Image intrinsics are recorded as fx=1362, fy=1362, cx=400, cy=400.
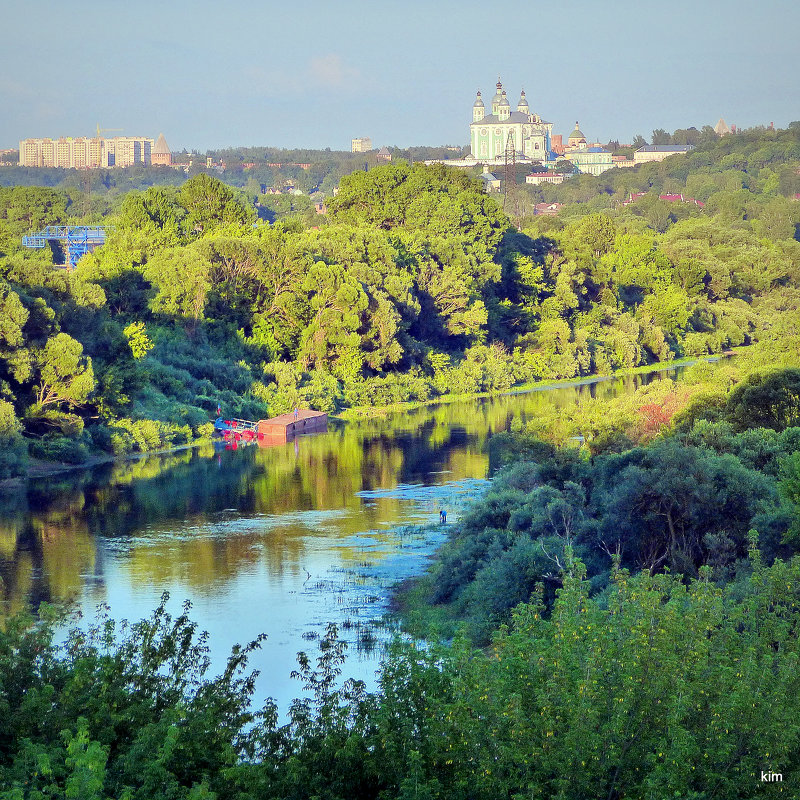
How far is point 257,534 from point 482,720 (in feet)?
72.5

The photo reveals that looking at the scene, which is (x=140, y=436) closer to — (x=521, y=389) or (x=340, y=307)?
(x=340, y=307)

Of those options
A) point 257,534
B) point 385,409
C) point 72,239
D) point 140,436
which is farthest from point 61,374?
point 72,239

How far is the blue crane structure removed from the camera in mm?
90688

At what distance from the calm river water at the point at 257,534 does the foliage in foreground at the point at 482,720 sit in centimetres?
699

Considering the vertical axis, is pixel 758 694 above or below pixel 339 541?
above

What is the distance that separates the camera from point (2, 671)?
603 inches

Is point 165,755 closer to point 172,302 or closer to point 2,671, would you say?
point 2,671

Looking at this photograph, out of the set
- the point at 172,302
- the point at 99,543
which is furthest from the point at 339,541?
the point at 172,302

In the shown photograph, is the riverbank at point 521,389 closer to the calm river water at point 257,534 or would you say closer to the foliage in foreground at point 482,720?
the calm river water at point 257,534

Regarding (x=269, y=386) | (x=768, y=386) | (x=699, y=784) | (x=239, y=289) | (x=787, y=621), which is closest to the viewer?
(x=699, y=784)

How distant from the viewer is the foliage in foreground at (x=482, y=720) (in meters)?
12.7

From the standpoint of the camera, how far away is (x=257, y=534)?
115 ft

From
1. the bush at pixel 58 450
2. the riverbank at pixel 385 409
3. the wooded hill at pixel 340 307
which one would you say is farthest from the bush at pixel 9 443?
the bush at pixel 58 450

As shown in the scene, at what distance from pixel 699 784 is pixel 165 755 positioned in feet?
16.6
